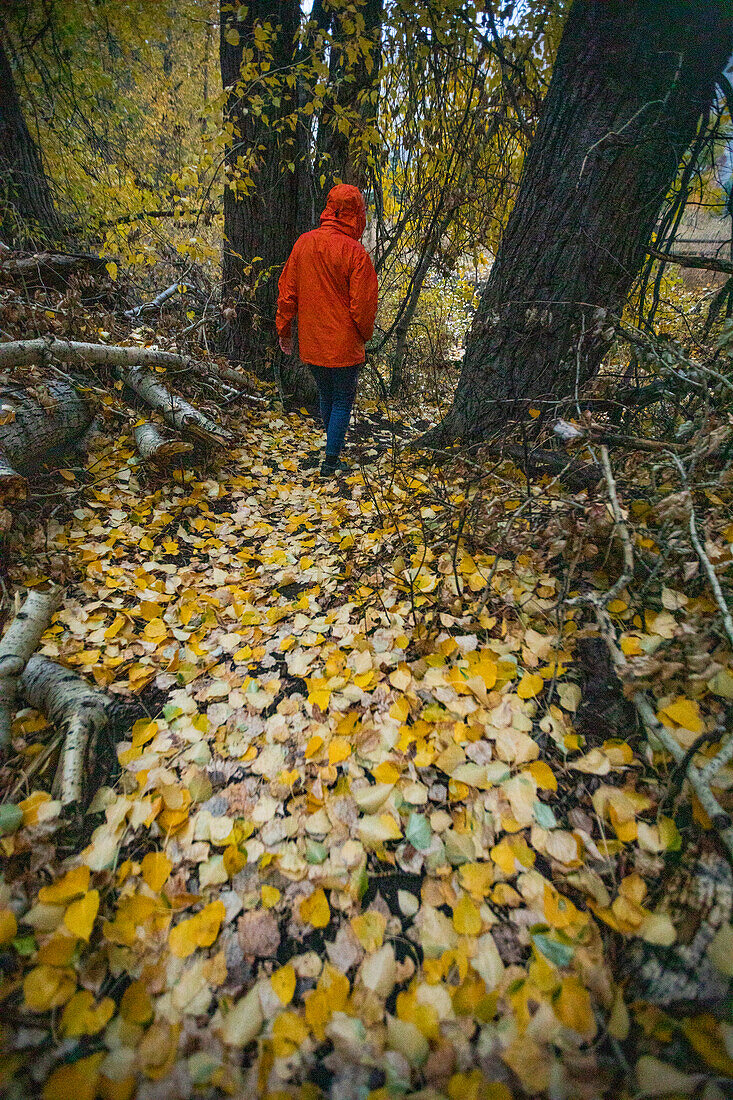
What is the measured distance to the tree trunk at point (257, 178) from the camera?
10.4 ft

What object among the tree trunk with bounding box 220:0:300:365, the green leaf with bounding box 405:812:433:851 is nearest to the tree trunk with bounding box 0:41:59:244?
the tree trunk with bounding box 220:0:300:365

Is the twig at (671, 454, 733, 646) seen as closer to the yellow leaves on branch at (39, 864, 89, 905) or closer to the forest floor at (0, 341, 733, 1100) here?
the forest floor at (0, 341, 733, 1100)

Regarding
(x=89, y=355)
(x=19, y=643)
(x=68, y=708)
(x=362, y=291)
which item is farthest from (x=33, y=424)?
(x=362, y=291)

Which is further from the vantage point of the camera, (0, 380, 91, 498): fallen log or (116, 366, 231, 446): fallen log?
(116, 366, 231, 446): fallen log

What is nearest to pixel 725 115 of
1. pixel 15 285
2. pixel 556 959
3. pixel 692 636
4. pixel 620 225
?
pixel 620 225

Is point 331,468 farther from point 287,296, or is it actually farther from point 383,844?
point 383,844

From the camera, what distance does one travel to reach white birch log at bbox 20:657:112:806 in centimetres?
129

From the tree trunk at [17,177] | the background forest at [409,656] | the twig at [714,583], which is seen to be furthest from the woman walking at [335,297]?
the tree trunk at [17,177]

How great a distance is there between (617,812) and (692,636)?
1.66ft

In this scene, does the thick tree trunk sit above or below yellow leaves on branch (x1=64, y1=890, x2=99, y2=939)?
above

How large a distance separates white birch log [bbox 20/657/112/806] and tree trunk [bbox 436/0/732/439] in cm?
213

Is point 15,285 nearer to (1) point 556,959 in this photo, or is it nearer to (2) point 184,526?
(2) point 184,526

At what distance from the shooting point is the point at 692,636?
1186mm

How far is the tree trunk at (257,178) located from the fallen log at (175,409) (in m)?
0.93
